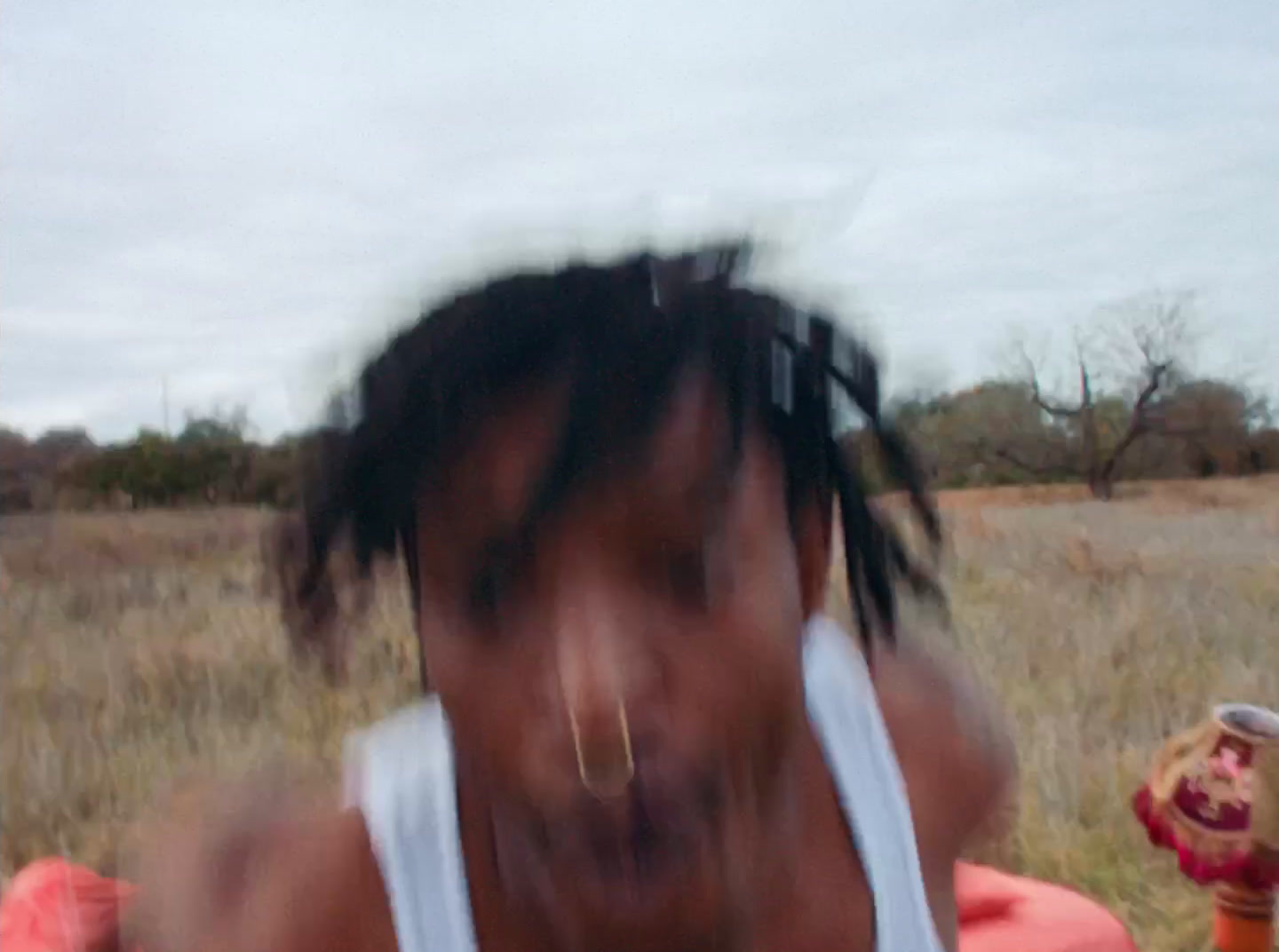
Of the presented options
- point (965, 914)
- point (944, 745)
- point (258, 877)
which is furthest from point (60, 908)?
point (965, 914)

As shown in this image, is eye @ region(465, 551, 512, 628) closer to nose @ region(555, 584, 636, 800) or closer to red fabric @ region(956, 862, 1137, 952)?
nose @ region(555, 584, 636, 800)

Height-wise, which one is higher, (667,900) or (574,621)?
(574,621)

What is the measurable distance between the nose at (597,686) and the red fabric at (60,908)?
0.33 meters

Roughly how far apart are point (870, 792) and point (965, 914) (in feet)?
1.19

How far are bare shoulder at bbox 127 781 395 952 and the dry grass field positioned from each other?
0.03 m

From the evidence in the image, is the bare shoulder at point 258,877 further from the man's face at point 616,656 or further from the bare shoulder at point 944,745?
the bare shoulder at point 944,745

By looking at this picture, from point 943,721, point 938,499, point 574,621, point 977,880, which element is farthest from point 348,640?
point 977,880

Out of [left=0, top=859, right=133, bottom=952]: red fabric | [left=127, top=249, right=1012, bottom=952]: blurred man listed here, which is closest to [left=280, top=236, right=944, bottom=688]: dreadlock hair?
[left=127, top=249, right=1012, bottom=952]: blurred man

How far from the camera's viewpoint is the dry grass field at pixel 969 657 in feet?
2.03

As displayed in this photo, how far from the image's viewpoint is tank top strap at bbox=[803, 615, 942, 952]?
67 centimetres

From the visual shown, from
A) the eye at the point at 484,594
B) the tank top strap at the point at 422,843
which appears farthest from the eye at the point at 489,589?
the tank top strap at the point at 422,843

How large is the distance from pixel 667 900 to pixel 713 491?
0.15 metres

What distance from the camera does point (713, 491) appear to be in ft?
1.53

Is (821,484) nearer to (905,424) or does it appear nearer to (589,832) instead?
(905,424)
